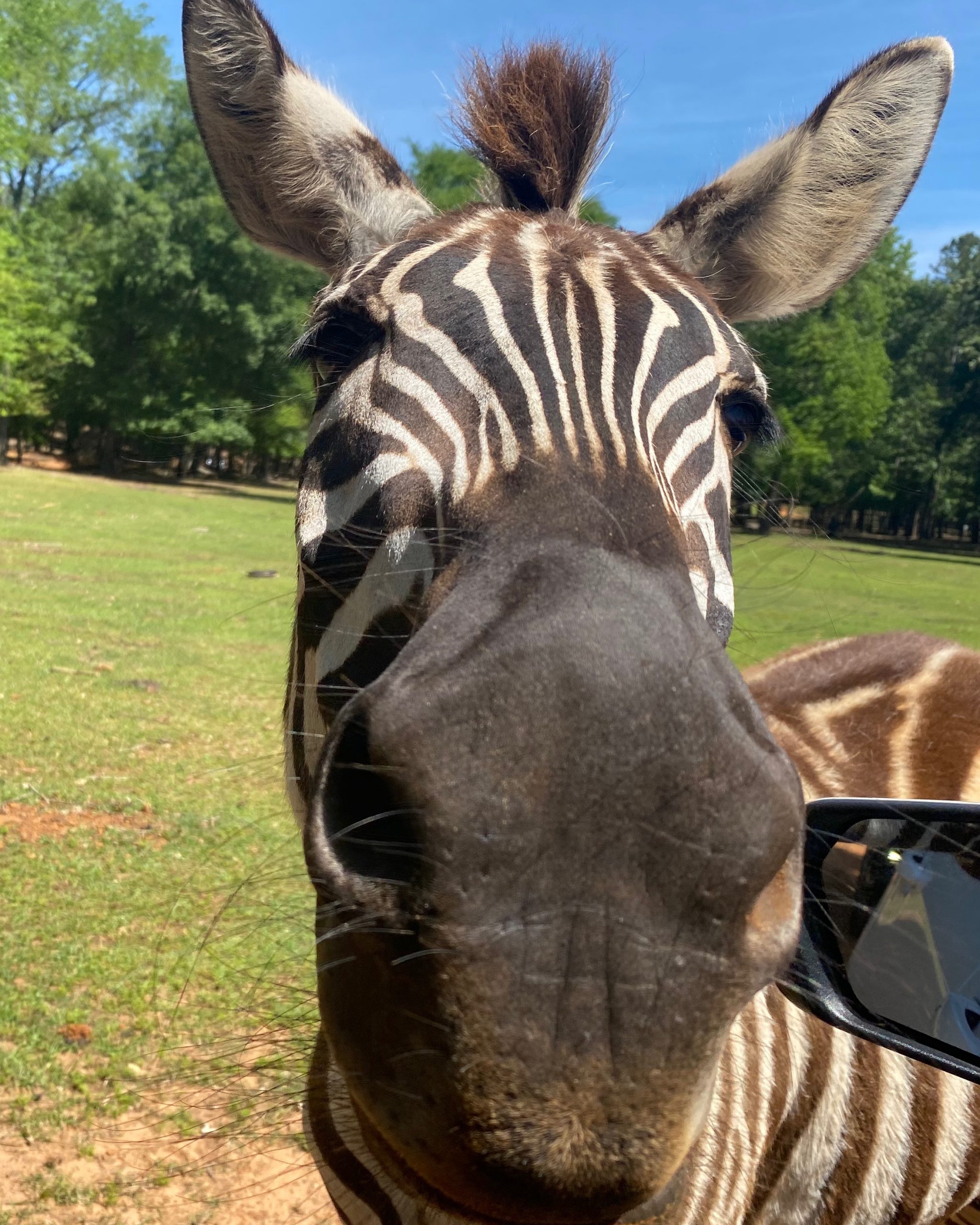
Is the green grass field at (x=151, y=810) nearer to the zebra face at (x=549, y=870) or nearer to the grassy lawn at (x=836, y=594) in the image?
the grassy lawn at (x=836, y=594)

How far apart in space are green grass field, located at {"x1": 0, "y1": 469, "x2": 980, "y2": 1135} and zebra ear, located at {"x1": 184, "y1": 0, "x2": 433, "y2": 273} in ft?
4.64

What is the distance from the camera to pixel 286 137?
2713mm

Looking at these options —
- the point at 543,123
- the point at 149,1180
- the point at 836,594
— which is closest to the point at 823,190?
the point at 543,123

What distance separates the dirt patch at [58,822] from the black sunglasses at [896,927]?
5.33m

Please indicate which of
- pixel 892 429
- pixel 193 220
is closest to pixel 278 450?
pixel 193 220

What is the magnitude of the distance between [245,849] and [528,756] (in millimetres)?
5734

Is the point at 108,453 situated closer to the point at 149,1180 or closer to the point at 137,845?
the point at 137,845

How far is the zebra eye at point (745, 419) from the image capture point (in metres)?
2.21

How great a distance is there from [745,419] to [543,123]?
0.99m

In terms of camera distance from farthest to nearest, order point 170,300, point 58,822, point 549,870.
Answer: point 170,300 → point 58,822 → point 549,870

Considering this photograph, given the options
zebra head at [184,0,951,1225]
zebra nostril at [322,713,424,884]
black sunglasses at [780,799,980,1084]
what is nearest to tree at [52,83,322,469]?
zebra head at [184,0,951,1225]

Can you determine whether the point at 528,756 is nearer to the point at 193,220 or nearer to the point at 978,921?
the point at 978,921

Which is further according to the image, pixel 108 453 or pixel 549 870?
pixel 108 453

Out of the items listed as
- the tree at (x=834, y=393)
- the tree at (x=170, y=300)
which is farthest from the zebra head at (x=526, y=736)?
the tree at (x=170, y=300)
